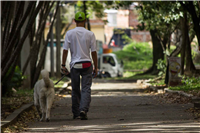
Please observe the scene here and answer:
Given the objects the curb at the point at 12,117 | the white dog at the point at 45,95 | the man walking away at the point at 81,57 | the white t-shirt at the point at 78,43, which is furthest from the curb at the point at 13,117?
the white t-shirt at the point at 78,43

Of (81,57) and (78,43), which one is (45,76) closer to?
(81,57)

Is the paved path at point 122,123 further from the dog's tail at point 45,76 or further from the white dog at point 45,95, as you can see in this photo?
the dog's tail at point 45,76

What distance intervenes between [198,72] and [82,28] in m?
13.6

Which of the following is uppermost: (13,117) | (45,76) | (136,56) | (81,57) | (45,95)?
(81,57)

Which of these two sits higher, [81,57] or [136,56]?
[81,57]

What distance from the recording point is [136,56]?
160 feet

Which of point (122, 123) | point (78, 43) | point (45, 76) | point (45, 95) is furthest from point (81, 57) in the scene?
point (122, 123)

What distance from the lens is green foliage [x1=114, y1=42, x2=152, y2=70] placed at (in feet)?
148

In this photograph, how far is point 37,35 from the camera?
49.6ft

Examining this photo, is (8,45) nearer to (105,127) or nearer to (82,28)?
(82,28)

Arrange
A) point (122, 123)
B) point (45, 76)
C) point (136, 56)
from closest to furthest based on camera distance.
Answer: point (122, 123) → point (45, 76) → point (136, 56)

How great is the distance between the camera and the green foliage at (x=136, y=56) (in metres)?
45.2

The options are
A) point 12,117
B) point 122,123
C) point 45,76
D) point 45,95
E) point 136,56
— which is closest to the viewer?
point 122,123

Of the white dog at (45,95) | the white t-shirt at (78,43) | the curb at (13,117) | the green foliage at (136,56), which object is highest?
the white t-shirt at (78,43)
